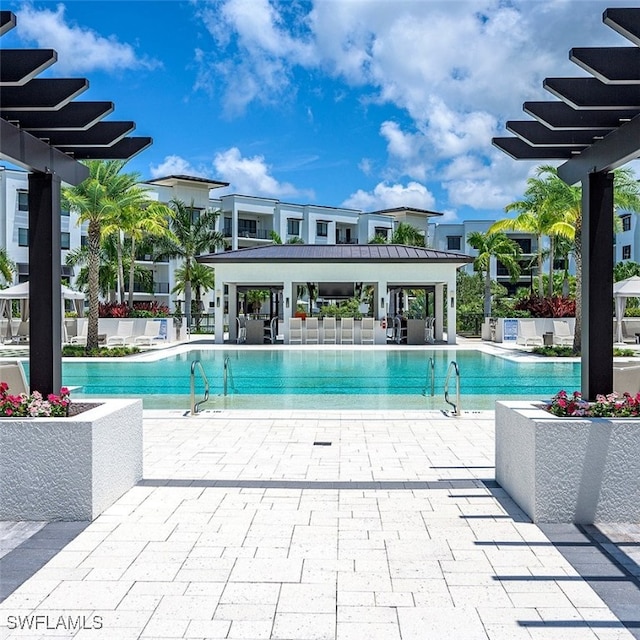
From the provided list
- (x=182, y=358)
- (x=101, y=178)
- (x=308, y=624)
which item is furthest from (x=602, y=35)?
(x=101, y=178)

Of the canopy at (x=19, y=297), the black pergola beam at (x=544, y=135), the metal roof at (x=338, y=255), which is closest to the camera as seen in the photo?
the black pergola beam at (x=544, y=135)

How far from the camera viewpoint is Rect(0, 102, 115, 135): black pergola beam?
5.41 meters

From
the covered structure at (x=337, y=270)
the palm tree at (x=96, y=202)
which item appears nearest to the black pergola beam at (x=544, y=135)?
the palm tree at (x=96, y=202)

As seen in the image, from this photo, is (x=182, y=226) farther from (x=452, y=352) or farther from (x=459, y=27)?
(x=459, y=27)

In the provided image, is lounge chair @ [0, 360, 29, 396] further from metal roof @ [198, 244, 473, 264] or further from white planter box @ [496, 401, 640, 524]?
metal roof @ [198, 244, 473, 264]

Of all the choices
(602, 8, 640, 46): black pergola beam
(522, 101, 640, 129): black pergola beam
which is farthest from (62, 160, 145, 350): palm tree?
(602, 8, 640, 46): black pergola beam

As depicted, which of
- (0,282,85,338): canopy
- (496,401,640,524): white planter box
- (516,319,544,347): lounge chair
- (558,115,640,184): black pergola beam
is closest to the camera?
(496,401,640,524): white planter box

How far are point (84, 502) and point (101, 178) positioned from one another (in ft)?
64.1

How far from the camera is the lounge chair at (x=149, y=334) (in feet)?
86.6

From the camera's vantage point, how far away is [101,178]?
22.5 metres

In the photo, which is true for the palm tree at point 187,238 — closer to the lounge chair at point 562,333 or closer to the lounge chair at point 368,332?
Result: the lounge chair at point 368,332

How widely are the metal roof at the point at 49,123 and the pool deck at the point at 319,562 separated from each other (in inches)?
120

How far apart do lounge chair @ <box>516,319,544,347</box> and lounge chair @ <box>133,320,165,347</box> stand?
47.8 feet

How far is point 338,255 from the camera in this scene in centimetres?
2723
